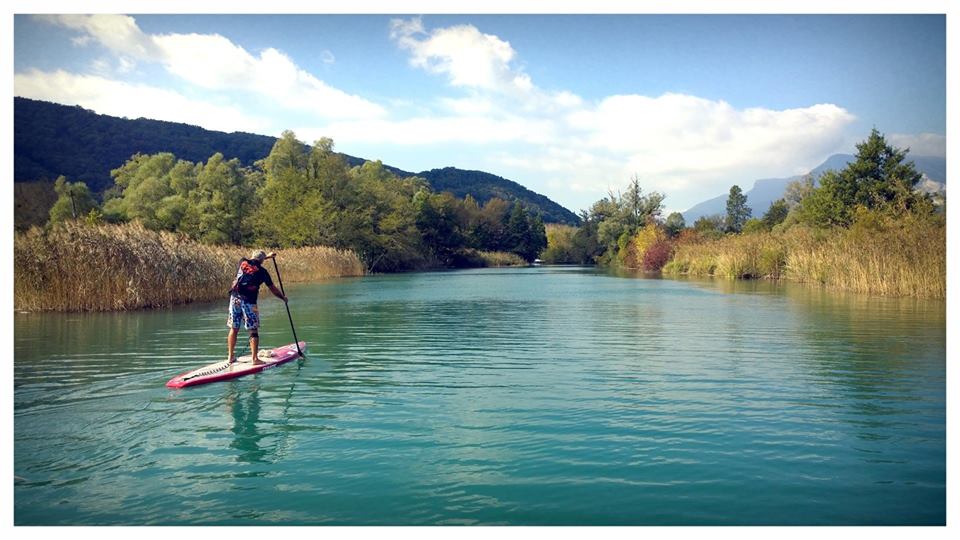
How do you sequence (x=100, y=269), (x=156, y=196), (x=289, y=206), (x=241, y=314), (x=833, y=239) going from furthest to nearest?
1. (x=289, y=206)
2. (x=156, y=196)
3. (x=833, y=239)
4. (x=100, y=269)
5. (x=241, y=314)

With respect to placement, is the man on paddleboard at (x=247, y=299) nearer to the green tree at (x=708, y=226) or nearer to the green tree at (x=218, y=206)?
the green tree at (x=218, y=206)

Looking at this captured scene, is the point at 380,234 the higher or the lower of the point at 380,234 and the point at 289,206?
the lower

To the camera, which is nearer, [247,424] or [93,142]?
[247,424]

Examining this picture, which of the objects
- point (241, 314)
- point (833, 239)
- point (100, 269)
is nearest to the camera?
point (241, 314)

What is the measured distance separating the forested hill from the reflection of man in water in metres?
76.5

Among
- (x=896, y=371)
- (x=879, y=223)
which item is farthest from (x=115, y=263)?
(x=879, y=223)

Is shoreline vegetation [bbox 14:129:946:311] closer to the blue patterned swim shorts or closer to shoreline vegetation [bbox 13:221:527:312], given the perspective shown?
shoreline vegetation [bbox 13:221:527:312]

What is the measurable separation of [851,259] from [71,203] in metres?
55.6

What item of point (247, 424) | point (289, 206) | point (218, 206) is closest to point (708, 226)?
point (289, 206)

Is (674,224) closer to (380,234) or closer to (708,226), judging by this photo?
(708,226)

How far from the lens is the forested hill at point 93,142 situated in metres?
82.1

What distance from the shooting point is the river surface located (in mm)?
5512

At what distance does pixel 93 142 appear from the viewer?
9538 centimetres

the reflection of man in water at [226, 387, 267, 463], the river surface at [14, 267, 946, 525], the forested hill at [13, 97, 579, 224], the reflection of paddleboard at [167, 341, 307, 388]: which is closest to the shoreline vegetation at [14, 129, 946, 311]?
the river surface at [14, 267, 946, 525]
